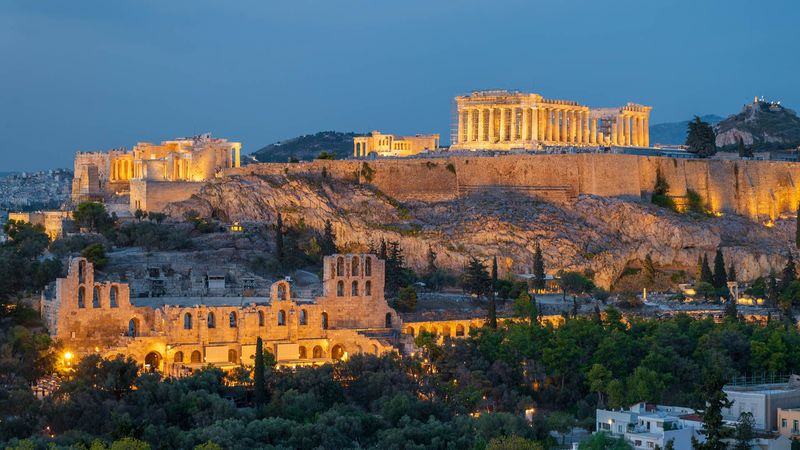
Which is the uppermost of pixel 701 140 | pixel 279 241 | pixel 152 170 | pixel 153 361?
pixel 701 140

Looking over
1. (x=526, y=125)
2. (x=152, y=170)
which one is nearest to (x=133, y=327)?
(x=152, y=170)

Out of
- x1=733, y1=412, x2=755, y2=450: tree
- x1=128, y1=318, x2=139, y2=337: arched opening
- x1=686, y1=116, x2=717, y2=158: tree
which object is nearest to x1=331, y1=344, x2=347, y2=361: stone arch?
x1=128, y1=318, x2=139, y2=337: arched opening

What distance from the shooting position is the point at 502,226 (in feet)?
224

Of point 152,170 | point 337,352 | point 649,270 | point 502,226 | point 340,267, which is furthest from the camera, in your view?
point 152,170

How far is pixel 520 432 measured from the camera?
44125mm

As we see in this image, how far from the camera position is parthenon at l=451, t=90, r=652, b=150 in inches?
3255

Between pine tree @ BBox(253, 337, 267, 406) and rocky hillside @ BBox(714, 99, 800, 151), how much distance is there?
6356 centimetres

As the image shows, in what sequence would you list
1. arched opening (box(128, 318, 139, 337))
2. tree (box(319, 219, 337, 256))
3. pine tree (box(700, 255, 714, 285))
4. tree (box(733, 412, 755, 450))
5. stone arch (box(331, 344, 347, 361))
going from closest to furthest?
1. tree (box(733, 412, 755, 450))
2. arched opening (box(128, 318, 139, 337))
3. stone arch (box(331, 344, 347, 361))
4. tree (box(319, 219, 337, 256))
5. pine tree (box(700, 255, 714, 285))

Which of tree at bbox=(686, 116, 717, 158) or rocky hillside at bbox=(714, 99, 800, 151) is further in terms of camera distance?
rocky hillside at bbox=(714, 99, 800, 151)

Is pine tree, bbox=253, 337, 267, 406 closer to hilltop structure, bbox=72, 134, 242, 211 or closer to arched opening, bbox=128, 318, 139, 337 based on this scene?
arched opening, bbox=128, 318, 139, 337

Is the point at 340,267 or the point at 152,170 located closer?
the point at 340,267

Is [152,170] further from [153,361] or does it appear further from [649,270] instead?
[153,361]

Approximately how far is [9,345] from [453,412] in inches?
476

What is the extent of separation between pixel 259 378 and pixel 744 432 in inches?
495
